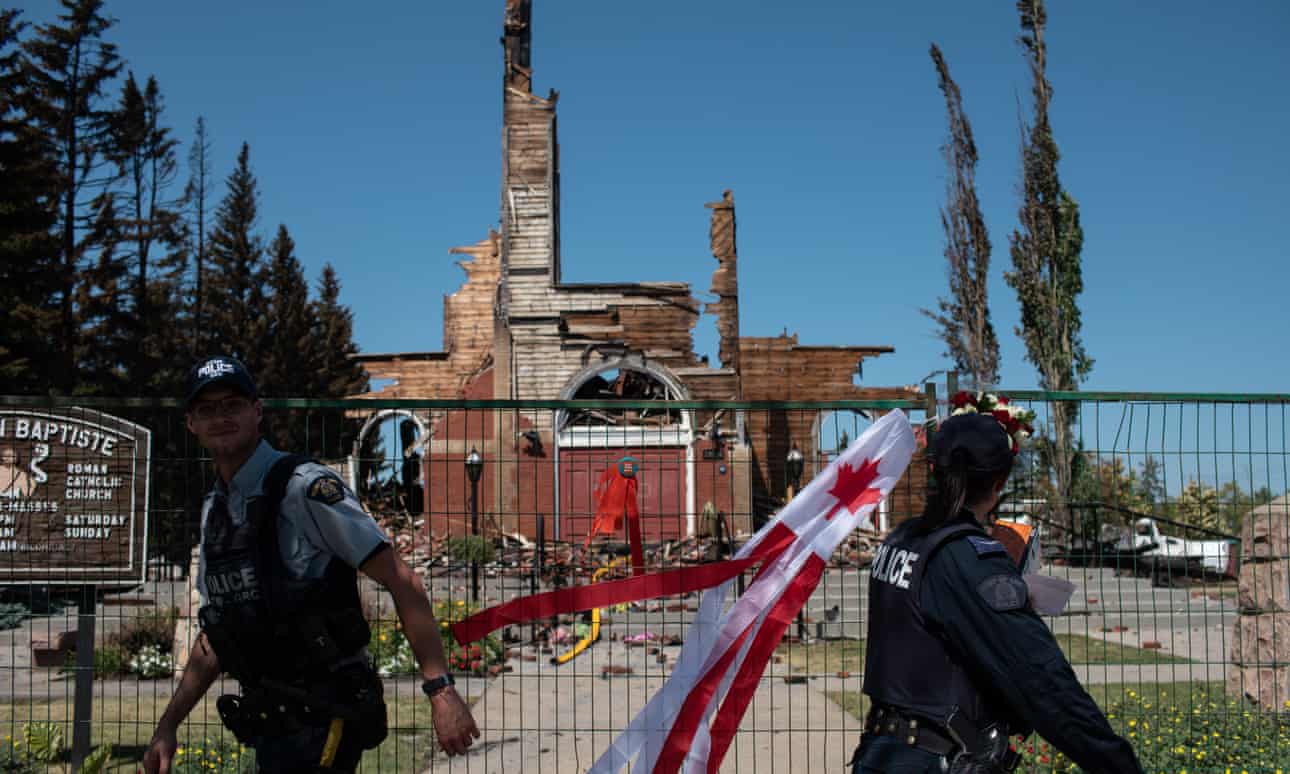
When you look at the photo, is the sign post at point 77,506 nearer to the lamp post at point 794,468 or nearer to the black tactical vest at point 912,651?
the lamp post at point 794,468

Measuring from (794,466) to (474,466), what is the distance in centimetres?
194

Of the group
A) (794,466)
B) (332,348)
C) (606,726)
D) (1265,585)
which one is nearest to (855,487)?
(794,466)

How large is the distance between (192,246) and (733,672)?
48.6 metres

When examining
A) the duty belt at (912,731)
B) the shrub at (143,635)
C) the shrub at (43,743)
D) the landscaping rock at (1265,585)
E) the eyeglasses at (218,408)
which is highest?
the eyeglasses at (218,408)

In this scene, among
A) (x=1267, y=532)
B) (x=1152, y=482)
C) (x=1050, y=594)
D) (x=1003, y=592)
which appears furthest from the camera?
(x=1267, y=532)

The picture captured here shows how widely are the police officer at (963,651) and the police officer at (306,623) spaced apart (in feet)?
4.49

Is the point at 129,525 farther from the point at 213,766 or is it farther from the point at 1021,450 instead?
the point at 1021,450

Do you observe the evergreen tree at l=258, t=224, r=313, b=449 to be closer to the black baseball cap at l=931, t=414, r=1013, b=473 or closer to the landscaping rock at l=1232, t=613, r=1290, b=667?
the landscaping rock at l=1232, t=613, r=1290, b=667

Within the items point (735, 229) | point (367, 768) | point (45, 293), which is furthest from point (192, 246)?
point (367, 768)

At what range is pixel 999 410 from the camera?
19.3ft

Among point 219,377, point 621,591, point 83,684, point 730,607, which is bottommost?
point 83,684

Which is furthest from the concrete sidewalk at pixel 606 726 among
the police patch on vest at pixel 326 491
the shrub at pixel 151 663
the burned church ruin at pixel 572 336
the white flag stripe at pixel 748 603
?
the burned church ruin at pixel 572 336

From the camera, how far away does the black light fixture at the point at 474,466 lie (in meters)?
6.32

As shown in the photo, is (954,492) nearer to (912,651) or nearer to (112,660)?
(912,651)
